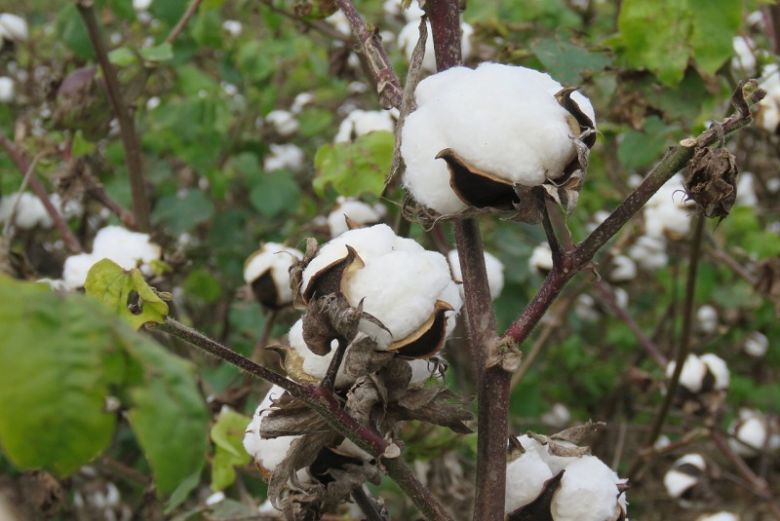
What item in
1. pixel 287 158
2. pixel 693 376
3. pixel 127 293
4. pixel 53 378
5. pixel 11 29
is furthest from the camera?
pixel 287 158

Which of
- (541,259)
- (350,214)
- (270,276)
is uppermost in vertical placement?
(541,259)

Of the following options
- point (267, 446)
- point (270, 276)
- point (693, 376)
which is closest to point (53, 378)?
point (267, 446)

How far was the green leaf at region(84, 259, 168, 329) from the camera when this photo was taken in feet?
2.98

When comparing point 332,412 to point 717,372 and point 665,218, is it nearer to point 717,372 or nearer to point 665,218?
point 717,372

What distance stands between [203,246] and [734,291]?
1.77 m

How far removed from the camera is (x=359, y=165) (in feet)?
5.56

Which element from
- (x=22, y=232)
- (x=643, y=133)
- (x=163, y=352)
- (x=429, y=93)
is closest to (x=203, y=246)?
(x=22, y=232)

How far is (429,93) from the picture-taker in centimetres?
89

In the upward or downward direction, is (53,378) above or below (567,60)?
below

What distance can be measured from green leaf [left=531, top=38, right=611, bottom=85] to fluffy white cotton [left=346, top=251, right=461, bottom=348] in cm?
A: 82

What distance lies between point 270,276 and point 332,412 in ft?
2.85

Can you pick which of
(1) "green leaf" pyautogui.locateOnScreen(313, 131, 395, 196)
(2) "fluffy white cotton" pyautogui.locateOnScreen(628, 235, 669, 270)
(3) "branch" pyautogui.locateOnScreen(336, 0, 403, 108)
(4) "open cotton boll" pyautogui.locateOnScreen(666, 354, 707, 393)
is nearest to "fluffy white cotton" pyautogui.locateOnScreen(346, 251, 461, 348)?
(3) "branch" pyautogui.locateOnScreen(336, 0, 403, 108)

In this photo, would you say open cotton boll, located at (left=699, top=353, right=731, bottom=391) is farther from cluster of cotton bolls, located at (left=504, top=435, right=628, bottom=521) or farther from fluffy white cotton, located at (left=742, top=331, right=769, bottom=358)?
fluffy white cotton, located at (left=742, top=331, right=769, bottom=358)

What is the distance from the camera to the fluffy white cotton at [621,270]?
2971 mm
